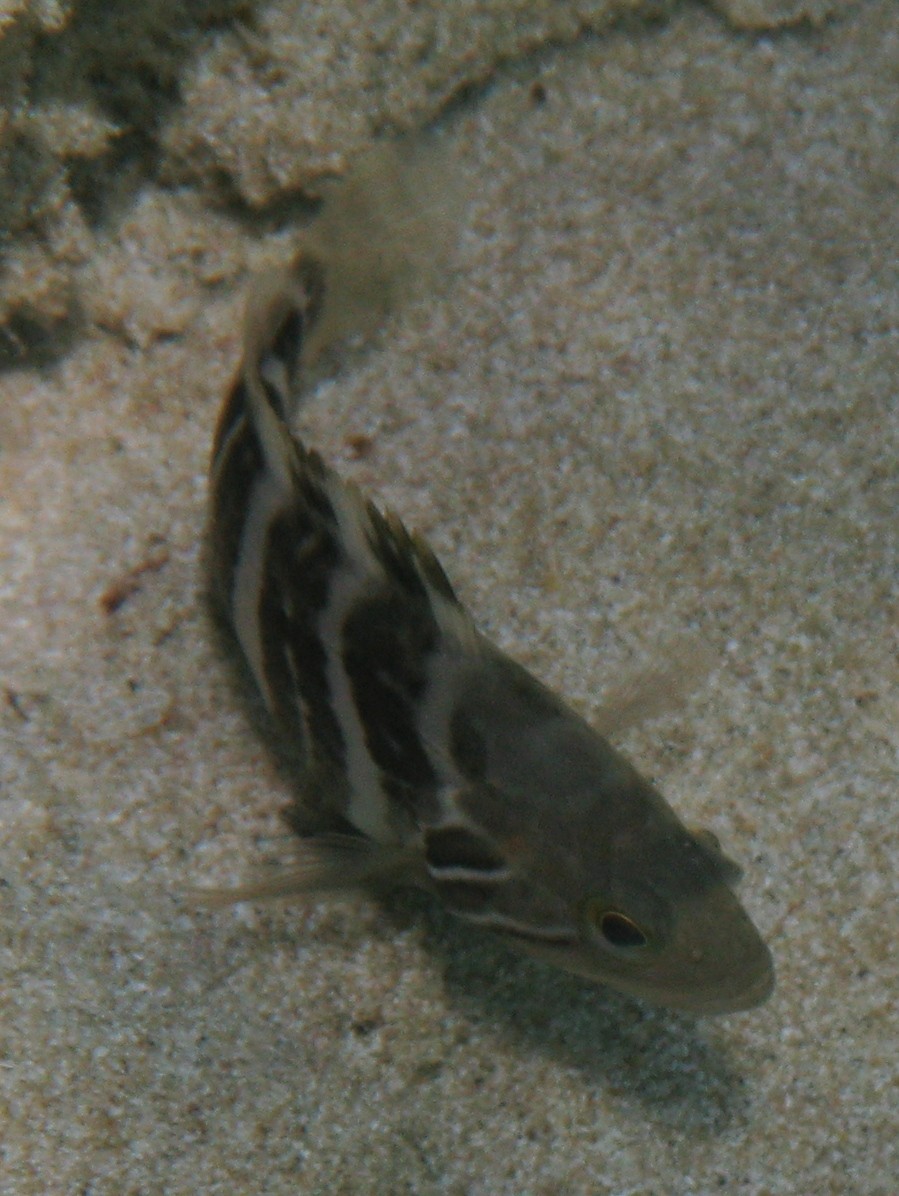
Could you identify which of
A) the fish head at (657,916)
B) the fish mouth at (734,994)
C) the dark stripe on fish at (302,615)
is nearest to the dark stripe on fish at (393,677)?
the dark stripe on fish at (302,615)

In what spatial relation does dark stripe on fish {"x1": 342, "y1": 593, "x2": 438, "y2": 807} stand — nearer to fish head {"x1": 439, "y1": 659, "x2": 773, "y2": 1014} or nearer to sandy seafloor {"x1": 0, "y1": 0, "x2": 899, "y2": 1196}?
fish head {"x1": 439, "y1": 659, "x2": 773, "y2": 1014}

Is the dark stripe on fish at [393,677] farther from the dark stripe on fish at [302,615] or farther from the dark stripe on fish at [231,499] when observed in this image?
the dark stripe on fish at [231,499]

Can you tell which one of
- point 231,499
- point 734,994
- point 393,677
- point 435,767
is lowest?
point 734,994

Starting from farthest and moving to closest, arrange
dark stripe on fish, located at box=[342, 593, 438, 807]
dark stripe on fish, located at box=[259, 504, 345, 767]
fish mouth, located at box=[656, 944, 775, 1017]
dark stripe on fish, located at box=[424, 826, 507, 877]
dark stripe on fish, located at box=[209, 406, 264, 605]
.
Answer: dark stripe on fish, located at box=[209, 406, 264, 605], dark stripe on fish, located at box=[259, 504, 345, 767], dark stripe on fish, located at box=[342, 593, 438, 807], dark stripe on fish, located at box=[424, 826, 507, 877], fish mouth, located at box=[656, 944, 775, 1017]

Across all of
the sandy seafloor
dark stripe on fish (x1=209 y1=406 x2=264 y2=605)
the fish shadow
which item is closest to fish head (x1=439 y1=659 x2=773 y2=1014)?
the fish shadow

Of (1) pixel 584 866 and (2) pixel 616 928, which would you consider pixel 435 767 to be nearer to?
(1) pixel 584 866

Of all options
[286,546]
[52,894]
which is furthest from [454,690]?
[52,894]

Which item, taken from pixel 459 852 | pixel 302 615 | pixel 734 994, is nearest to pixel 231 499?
pixel 302 615
